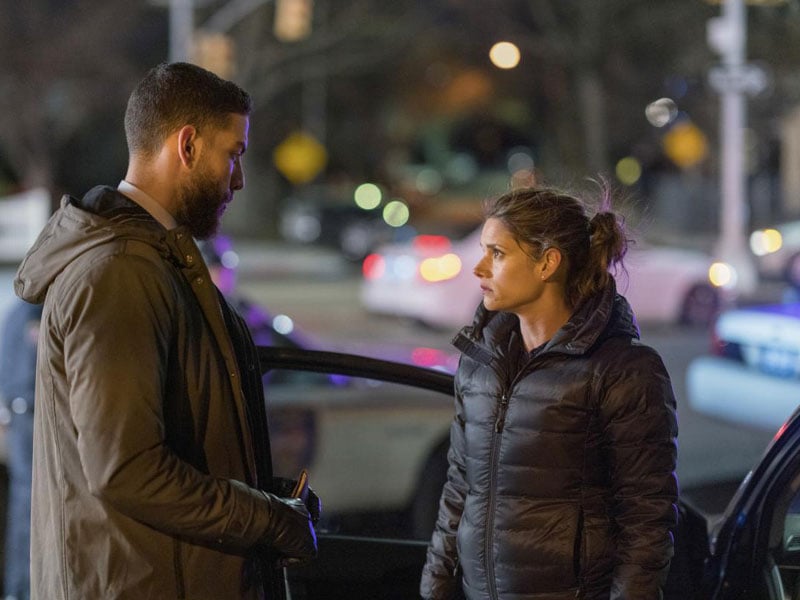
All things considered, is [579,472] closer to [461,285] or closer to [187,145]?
[187,145]

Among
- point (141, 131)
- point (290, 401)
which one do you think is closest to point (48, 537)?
point (141, 131)

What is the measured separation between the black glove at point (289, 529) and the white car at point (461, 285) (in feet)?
43.2

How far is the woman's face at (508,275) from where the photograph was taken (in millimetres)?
2871

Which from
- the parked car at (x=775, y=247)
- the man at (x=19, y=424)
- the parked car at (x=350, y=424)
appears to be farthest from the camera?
the parked car at (x=775, y=247)

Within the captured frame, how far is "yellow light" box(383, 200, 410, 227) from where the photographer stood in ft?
98.4

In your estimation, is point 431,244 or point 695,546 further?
point 431,244

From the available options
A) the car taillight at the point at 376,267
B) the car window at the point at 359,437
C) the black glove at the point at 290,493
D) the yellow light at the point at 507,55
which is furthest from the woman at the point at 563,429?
the car taillight at the point at 376,267

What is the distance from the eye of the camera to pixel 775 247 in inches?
913

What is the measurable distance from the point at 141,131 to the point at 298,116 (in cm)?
4064

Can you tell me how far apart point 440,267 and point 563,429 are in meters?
13.4

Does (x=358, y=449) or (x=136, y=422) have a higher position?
(x=136, y=422)

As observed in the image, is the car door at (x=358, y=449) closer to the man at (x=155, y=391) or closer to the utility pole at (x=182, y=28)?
the man at (x=155, y=391)

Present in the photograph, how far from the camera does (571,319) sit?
2.81m

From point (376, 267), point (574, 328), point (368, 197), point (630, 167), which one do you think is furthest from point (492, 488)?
point (630, 167)
